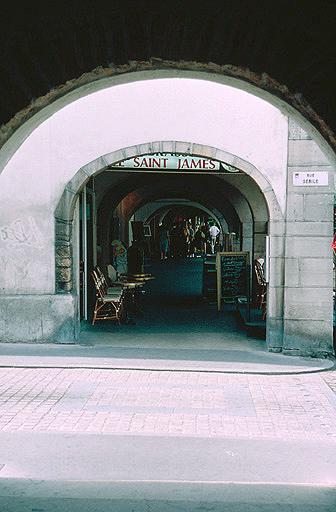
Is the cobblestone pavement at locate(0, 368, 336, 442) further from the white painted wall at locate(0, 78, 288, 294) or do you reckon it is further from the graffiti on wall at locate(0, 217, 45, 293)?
the white painted wall at locate(0, 78, 288, 294)

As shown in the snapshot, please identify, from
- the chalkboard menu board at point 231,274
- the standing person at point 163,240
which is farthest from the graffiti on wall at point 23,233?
the standing person at point 163,240

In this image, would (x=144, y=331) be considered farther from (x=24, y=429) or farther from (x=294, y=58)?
(x=294, y=58)

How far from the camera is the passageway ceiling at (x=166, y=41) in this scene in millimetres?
2998

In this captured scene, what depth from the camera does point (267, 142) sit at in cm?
928

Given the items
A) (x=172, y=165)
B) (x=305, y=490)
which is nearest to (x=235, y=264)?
(x=172, y=165)

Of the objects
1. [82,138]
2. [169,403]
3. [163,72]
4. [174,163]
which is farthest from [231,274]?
[163,72]

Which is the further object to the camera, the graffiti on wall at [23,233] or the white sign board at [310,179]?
the graffiti on wall at [23,233]

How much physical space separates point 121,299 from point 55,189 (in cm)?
329

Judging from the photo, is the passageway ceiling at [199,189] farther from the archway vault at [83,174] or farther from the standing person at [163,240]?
the standing person at [163,240]

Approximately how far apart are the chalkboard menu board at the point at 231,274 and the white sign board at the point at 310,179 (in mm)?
4967

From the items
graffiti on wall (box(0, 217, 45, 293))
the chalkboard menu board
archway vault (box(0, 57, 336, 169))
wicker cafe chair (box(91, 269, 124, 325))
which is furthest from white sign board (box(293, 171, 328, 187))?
archway vault (box(0, 57, 336, 169))

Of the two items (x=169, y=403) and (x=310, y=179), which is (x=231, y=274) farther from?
(x=169, y=403)

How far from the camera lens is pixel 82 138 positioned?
376 inches

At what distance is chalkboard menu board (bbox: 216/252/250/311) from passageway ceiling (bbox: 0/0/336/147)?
1064cm
